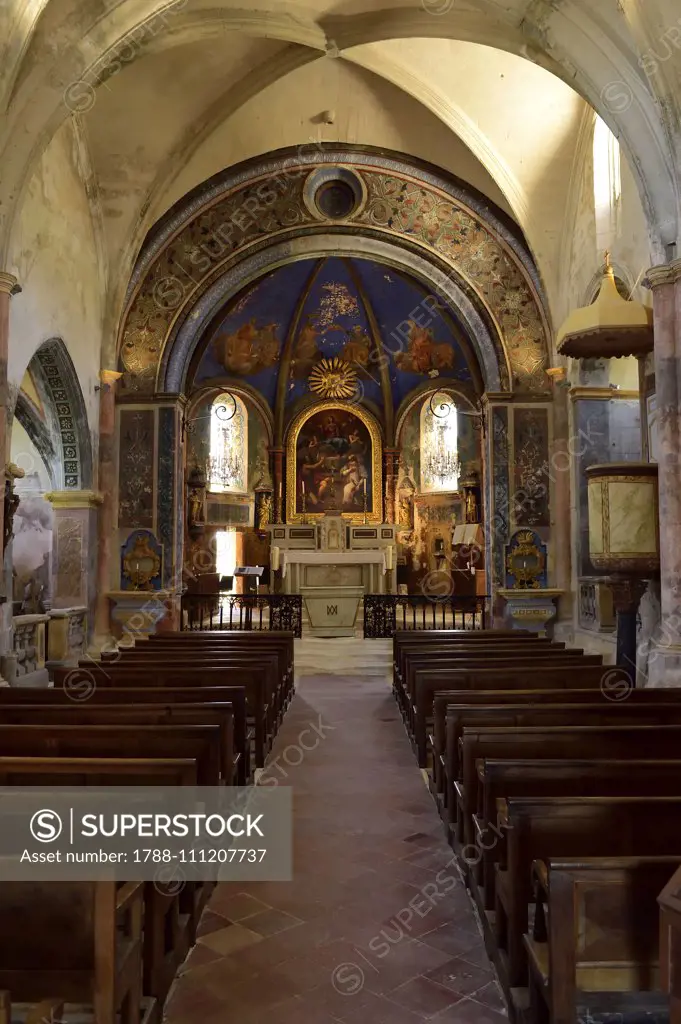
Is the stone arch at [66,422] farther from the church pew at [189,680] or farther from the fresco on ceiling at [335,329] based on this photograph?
the fresco on ceiling at [335,329]

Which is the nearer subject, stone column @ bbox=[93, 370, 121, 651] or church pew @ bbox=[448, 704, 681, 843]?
church pew @ bbox=[448, 704, 681, 843]

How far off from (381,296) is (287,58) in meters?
7.77

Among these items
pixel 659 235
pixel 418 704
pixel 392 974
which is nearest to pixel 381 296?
pixel 659 235

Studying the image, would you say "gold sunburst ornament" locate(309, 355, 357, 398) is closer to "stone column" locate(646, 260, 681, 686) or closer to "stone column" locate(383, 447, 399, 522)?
"stone column" locate(383, 447, 399, 522)

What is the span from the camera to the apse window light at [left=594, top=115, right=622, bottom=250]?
11.2 metres

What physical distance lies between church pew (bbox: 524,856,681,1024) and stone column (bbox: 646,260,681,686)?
5.36m

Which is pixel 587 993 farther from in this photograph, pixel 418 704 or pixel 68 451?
pixel 68 451

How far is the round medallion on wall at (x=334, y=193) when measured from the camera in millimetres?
14477

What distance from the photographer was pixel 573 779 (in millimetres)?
3219

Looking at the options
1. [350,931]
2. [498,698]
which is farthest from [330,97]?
[350,931]

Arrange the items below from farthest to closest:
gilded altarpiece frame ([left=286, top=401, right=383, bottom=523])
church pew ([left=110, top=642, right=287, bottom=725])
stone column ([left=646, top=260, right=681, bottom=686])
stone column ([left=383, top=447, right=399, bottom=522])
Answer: gilded altarpiece frame ([left=286, top=401, right=383, bottom=523]), stone column ([left=383, top=447, right=399, bottom=522]), stone column ([left=646, top=260, right=681, bottom=686]), church pew ([left=110, top=642, right=287, bottom=725])

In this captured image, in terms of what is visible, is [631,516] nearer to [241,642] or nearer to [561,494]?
[241,642]

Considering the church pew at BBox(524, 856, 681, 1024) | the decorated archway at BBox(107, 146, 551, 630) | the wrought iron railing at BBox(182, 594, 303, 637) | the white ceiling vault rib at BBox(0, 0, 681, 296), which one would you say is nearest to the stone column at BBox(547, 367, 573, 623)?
the decorated archway at BBox(107, 146, 551, 630)

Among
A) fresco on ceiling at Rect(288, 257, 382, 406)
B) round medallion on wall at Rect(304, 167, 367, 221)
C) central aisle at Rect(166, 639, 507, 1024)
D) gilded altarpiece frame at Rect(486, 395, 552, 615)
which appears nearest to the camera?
central aisle at Rect(166, 639, 507, 1024)
